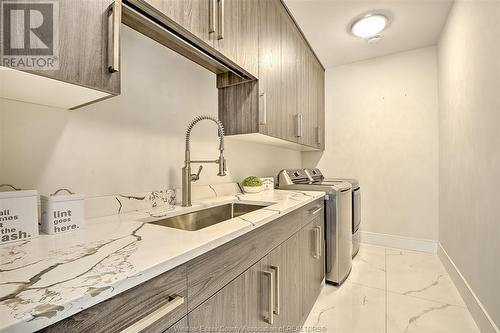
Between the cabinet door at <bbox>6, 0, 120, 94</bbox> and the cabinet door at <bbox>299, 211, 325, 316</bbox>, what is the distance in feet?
4.22

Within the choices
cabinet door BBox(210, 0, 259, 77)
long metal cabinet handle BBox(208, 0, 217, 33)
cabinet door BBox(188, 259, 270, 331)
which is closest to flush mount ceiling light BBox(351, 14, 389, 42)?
cabinet door BBox(210, 0, 259, 77)

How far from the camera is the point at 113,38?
736mm

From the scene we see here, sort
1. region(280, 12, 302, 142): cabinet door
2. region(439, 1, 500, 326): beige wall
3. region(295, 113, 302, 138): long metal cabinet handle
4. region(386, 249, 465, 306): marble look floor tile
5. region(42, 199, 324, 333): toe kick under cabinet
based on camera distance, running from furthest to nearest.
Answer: region(295, 113, 302, 138): long metal cabinet handle, region(280, 12, 302, 142): cabinet door, region(386, 249, 465, 306): marble look floor tile, region(439, 1, 500, 326): beige wall, region(42, 199, 324, 333): toe kick under cabinet

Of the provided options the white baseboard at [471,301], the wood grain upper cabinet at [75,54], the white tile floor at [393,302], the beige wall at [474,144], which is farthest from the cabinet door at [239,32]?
the white baseboard at [471,301]

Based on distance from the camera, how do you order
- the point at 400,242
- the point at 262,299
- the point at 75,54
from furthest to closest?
the point at 400,242 < the point at 262,299 < the point at 75,54

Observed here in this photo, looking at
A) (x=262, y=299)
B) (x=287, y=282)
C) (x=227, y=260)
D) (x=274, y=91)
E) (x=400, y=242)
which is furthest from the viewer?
(x=400, y=242)

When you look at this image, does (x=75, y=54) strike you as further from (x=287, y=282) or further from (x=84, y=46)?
(x=287, y=282)

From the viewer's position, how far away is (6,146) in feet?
2.74

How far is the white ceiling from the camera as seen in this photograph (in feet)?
6.63

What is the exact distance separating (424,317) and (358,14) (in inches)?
96.6

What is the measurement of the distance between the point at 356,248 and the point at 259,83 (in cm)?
213

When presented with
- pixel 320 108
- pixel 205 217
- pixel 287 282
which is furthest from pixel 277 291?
pixel 320 108

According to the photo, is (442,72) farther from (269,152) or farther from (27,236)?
(27,236)

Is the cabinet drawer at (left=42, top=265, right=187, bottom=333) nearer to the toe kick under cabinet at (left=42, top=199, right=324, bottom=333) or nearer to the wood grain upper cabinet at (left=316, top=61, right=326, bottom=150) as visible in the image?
the toe kick under cabinet at (left=42, top=199, right=324, bottom=333)
